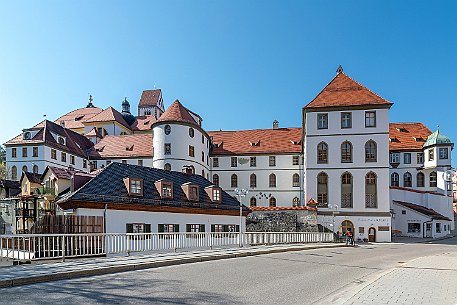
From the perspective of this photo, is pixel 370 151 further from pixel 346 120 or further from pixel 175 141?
pixel 175 141

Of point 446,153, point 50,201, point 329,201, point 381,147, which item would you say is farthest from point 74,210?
point 446,153

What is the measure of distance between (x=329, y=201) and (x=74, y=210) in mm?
30570

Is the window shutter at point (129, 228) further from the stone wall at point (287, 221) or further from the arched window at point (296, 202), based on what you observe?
the arched window at point (296, 202)

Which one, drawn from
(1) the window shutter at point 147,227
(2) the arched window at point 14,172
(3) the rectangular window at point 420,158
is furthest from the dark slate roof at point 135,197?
(3) the rectangular window at point 420,158

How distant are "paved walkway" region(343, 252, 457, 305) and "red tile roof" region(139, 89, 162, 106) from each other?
9225 cm

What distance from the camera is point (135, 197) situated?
2472cm

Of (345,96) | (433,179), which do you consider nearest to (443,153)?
(433,179)

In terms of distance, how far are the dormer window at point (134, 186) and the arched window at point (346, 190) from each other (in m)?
26.7

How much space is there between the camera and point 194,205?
91.6 feet

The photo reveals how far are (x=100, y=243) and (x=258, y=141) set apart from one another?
4580 centimetres

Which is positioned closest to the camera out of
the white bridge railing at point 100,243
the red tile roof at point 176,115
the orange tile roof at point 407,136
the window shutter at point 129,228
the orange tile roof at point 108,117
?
the white bridge railing at point 100,243

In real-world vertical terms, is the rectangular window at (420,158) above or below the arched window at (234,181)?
above

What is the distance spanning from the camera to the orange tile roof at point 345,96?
44781 mm

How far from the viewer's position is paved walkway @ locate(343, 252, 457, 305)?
8.68 m
